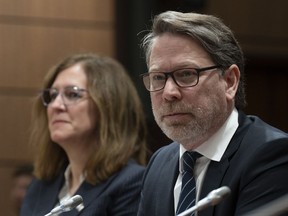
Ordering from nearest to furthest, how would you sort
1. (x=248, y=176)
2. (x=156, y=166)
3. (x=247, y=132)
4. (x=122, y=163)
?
(x=248, y=176), (x=247, y=132), (x=156, y=166), (x=122, y=163)

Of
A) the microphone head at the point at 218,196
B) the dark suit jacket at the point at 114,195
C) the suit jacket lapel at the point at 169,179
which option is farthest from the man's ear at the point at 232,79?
the dark suit jacket at the point at 114,195

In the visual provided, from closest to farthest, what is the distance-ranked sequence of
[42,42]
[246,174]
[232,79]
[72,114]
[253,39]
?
[246,174]
[232,79]
[72,114]
[42,42]
[253,39]

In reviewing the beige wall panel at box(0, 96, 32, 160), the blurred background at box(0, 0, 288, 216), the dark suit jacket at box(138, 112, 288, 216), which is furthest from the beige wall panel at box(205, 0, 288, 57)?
the dark suit jacket at box(138, 112, 288, 216)

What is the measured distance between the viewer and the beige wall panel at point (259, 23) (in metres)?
6.43

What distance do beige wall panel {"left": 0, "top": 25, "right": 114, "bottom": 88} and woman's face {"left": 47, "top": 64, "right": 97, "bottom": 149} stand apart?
7.47 feet

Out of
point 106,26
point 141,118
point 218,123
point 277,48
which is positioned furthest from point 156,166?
point 277,48

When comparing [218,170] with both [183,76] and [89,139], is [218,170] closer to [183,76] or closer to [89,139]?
[183,76]

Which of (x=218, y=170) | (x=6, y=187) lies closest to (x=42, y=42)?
(x=6, y=187)

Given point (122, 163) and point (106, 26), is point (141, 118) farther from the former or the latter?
point (106, 26)

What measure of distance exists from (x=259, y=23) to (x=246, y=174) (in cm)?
408

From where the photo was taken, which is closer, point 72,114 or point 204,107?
point 204,107

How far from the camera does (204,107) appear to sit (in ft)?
8.91

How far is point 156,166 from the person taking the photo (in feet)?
10.1

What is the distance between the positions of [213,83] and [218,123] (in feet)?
0.48
